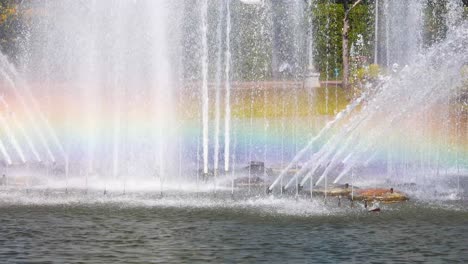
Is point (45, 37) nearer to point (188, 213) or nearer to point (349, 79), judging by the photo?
point (349, 79)

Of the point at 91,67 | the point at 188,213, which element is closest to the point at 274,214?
the point at 188,213

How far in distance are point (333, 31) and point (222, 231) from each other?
152 feet

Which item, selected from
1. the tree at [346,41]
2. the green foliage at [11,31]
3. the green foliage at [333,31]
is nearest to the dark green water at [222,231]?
the green foliage at [11,31]

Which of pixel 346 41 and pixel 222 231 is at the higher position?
pixel 346 41

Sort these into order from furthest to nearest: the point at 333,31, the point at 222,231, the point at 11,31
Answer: the point at 333,31
the point at 11,31
the point at 222,231

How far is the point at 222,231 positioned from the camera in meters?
21.0

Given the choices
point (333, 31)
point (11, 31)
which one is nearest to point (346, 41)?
point (333, 31)

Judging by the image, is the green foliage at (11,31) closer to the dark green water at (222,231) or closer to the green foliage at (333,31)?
the green foliage at (333,31)

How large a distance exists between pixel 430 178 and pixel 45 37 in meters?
31.0

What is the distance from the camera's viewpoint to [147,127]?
39625mm

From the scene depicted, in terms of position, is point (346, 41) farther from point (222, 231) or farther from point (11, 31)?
point (222, 231)

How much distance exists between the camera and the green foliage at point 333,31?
6588cm

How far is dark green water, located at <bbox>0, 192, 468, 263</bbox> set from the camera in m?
18.4

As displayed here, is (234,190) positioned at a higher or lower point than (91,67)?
lower
